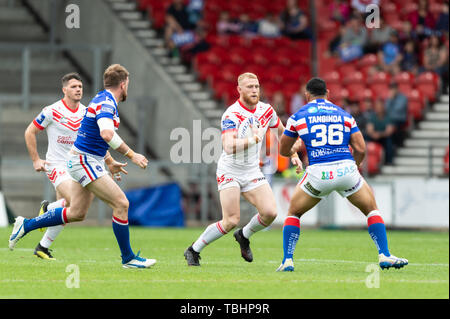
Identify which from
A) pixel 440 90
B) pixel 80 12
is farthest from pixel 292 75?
pixel 80 12

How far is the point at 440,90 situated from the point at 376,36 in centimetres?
219

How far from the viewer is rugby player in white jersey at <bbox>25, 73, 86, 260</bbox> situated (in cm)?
1320

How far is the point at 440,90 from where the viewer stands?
24.4 metres

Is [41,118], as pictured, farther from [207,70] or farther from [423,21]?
[423,21]

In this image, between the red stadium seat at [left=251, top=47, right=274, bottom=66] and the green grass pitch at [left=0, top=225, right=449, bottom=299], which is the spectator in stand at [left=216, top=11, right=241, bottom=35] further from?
the green grass pitch at [left=0, top=225, right=449, bottom=299]

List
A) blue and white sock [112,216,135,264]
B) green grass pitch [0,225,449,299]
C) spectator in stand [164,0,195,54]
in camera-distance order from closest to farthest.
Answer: green grass pitch [0,225,449,299]
blue and white sock [112,216,135,264]
spectator in stand [164,0,195,54]

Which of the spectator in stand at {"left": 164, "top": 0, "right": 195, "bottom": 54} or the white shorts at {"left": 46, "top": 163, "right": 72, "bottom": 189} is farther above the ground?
the spectator in stand at {"left": 164, "top": 0, "right": 195, "bottom": 54}

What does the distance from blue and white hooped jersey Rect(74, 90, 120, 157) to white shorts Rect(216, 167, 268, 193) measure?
1.38 meters

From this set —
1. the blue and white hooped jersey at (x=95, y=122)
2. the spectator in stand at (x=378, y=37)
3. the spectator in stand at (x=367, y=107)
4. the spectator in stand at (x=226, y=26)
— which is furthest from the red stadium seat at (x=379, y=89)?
the blue and white hooped jersey at (x=95, y=122)

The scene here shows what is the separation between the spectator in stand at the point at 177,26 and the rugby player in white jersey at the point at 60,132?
1308 cm

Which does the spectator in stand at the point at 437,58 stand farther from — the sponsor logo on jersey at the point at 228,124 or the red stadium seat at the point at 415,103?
the sponsor logo on jersey at the point at 228,124

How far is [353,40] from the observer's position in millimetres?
25656

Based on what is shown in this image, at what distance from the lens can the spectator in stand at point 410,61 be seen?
969 inches

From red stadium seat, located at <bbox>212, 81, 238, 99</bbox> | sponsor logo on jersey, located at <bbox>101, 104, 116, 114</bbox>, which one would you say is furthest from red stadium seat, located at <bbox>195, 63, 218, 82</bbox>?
sponsor logo on jersey, located at <bbox>101, 104, 116, 114</bbox>
